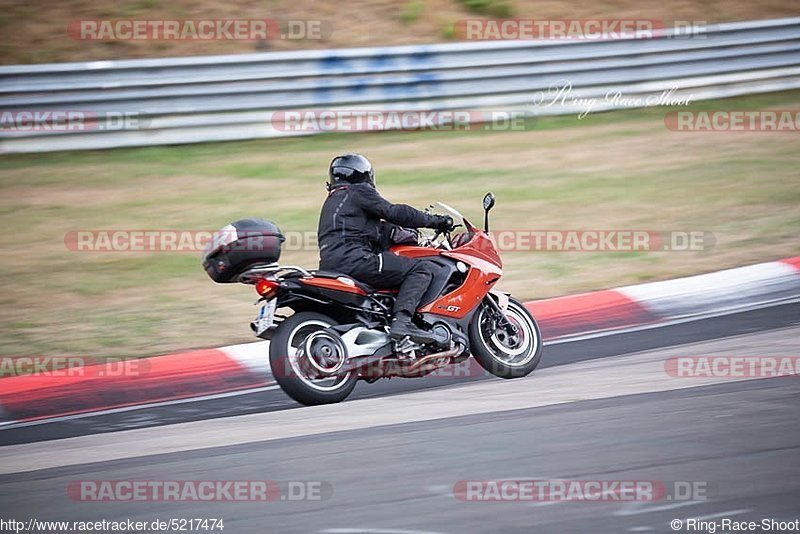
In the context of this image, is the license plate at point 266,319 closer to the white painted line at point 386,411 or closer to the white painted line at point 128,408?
the white painted line at point 386,411

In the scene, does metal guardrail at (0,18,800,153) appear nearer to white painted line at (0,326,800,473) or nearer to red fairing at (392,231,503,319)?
red fairing at (392,231,503,319)

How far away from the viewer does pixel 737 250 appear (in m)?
11.2

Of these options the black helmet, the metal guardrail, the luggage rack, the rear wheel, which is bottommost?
the rear wheel

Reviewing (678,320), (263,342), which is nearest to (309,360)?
(263,342)

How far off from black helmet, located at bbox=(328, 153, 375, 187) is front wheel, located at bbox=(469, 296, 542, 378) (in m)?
1.22

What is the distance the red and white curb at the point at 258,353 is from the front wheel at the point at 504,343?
3.68 ft

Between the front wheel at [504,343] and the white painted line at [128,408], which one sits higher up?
the front wheel at [504,343]

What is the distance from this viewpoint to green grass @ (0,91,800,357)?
1027 centimetres

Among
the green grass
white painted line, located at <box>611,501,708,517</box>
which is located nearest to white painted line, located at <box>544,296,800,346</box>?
the green grass

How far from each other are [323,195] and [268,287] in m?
6.37

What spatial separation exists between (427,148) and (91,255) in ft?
17.3

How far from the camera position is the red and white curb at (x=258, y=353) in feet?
A: 27.3

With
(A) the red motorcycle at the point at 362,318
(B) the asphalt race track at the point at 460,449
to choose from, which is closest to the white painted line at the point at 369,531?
(B) the asphalt race track at the point at 460,449

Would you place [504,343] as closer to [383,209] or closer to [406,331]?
[406,331]
